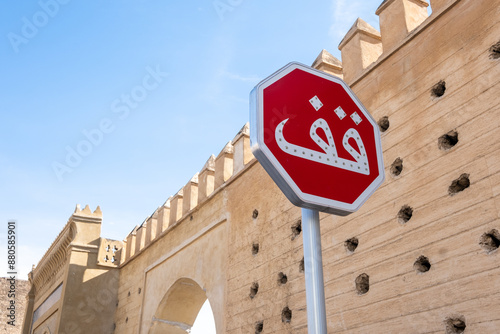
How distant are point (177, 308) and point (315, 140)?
8.30 metres

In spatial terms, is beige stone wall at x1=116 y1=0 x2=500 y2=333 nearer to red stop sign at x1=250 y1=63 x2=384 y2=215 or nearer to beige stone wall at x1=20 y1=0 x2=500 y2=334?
beige stone wall at x1=20 y1=0 x2=500 y2=334

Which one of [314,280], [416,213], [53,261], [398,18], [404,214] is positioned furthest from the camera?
[53,261]

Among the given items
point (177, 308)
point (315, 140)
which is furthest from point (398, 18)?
point (177, 308)

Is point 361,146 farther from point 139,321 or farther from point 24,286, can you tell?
point 24,286

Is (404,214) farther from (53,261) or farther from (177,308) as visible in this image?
(53,261)

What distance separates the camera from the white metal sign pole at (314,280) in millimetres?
1252

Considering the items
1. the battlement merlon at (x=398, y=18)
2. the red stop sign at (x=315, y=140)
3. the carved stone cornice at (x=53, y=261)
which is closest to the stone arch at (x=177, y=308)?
the carved stone cornice at (x=53, y=261)

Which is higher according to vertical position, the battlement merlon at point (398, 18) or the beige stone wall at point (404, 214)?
the battlement merlon at point (398, 18)

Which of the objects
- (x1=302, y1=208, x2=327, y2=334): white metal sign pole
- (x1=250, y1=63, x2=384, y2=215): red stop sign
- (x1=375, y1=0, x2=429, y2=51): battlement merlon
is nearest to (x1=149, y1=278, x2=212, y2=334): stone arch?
(x1=375, y1=0, x2=429, y2=51): battlement merlon

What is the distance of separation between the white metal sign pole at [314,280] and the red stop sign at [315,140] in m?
0.07

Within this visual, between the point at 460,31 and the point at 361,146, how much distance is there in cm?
322

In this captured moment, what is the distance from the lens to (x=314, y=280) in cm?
130

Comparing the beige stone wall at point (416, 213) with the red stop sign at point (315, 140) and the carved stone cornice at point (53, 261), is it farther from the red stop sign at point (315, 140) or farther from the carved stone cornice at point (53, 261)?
the carved stone cornice at point (53, 261)

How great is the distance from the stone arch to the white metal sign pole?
24.9 feet
